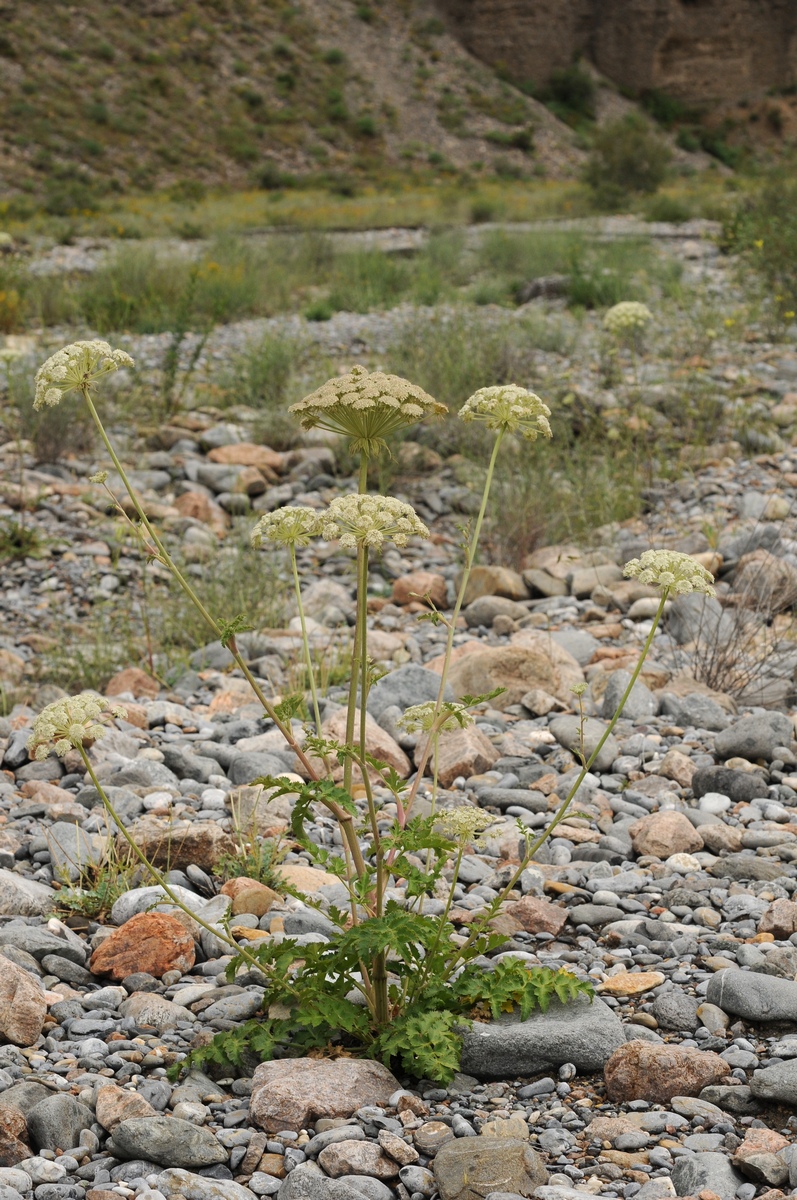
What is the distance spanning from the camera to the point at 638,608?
496cm

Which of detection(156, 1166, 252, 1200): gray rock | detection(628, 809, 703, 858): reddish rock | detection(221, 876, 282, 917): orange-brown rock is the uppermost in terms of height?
detection(156, 1166, 252, 1200): gray rock

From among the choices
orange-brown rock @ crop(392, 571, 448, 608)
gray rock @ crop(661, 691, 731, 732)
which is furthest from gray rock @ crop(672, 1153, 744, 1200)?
orange-brown rock @ crop(392, 571, 448, 608)

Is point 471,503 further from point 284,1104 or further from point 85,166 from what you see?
point 85,166

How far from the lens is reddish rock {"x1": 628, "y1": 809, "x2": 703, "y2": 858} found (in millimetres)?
3021

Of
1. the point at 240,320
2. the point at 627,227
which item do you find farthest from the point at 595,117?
the point at 240,320

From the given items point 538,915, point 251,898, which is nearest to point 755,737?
point 538,915

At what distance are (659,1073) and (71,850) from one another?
1.62 m

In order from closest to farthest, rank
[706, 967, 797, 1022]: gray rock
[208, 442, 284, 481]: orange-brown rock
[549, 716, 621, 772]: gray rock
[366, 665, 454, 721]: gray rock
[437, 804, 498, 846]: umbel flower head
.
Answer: [437, 804, 498, 846]: umbel flower head, [706, 967, 797, 1022]: gray rock, [549, 716, 621, 772]: gray rock, [366, 665, 454, 721]: gray rock, [208, 442, 284, 481]: orange-brown rock

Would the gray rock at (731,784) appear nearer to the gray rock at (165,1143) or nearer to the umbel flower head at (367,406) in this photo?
the umbel flower head at (367,406)

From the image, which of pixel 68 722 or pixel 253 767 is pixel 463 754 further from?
pixel 68 722

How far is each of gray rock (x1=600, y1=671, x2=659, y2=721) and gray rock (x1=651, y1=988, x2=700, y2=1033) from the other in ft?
5.21

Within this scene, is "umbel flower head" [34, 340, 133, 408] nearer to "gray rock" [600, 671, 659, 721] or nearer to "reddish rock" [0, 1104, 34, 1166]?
"reddish rock" [0, 1104, 34, 1166]

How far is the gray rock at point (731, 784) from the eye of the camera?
3312 millimetres

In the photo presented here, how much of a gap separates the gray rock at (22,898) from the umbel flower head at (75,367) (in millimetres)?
1242
